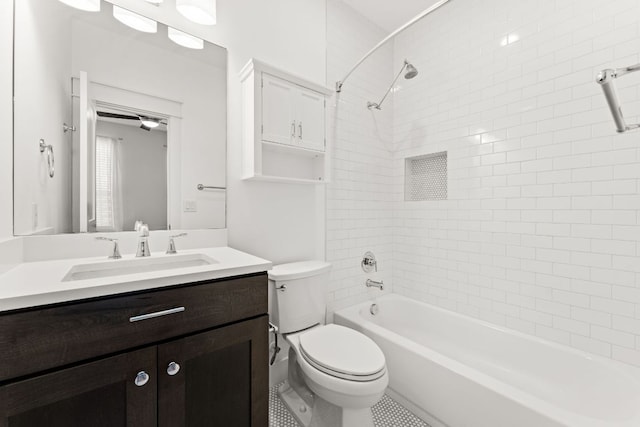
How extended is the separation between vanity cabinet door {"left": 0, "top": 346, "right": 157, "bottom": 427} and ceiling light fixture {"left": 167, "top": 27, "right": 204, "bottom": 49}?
58.9 inches

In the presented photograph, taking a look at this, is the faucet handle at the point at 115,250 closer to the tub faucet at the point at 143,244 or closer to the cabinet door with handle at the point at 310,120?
the tub faucet at the point at 143,244

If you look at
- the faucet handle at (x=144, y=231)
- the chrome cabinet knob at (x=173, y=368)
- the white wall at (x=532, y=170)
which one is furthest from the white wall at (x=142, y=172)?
the white wall at (x=532, y=170)

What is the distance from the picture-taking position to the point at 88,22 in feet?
4.05

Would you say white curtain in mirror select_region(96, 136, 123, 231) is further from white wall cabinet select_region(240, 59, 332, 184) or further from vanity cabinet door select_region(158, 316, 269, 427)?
vanity cabinet door select_region(158, 316, 269, 427)

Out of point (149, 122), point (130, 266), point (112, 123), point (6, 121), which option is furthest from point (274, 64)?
point (130, 266)

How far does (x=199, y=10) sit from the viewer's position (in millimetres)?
1408

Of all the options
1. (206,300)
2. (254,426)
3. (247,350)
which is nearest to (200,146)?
(206,300)

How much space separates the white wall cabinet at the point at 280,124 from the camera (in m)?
1.55

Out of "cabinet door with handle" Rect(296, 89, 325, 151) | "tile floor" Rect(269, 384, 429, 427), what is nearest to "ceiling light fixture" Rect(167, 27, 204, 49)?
"cabinet door with handle" Rect(296, 89, 325, 151)

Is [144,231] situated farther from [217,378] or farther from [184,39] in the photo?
[184,39]

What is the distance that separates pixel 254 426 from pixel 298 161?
150cm

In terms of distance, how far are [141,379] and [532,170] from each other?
225 cm

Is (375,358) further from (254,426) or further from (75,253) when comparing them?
(75,253)

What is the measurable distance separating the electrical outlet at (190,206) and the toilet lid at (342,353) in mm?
918
